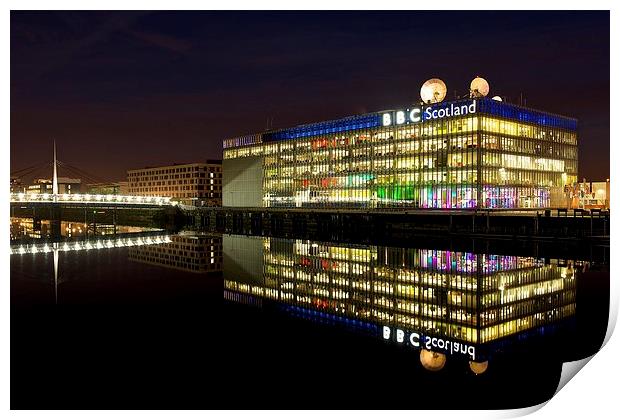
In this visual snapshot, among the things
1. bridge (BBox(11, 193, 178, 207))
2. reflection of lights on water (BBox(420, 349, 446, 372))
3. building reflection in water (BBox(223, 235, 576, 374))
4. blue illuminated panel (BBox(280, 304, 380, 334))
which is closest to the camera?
reflection of lights on water (BBox(420, 349, 446, 372))

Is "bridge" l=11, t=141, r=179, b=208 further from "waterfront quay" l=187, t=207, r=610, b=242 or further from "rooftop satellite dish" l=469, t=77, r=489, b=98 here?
"rooftop satellite dish" l=469, t=77, r=489, b=98

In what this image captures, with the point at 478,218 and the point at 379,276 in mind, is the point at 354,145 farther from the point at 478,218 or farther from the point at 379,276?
the point at 379,276

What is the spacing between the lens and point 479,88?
236 feet

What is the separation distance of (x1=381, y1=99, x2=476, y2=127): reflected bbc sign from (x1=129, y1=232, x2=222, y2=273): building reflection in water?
132 ft

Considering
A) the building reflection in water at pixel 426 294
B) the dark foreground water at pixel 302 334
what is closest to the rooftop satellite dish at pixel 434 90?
the building reflection in water at pixel 426 294

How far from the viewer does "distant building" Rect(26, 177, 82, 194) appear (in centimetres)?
16975

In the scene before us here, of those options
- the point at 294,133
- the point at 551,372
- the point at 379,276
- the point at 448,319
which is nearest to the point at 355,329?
the point at 448,319

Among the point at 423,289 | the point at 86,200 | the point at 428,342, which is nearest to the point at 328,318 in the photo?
the point at 428,342

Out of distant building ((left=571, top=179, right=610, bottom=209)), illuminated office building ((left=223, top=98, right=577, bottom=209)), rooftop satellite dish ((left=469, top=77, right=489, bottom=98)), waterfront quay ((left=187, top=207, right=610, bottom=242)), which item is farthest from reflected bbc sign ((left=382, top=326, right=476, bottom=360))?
distant building ((left=571, top=179, right=610, bottom=209))

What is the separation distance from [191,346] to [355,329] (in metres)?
4.38

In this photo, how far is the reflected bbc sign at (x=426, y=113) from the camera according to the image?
70375 millimetres

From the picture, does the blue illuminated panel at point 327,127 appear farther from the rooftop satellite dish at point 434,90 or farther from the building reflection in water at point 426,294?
the building reflection in water at point 426,294

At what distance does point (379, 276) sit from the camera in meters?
24.9

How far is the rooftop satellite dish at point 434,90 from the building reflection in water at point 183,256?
4101cm
